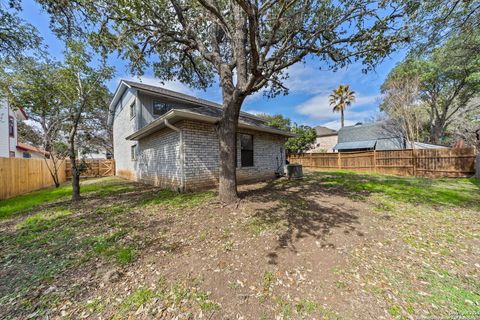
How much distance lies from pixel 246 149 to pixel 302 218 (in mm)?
5568

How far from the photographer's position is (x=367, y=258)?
2875 millimetres

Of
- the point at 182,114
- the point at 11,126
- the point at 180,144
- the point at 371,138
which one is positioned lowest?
the point at 180,144

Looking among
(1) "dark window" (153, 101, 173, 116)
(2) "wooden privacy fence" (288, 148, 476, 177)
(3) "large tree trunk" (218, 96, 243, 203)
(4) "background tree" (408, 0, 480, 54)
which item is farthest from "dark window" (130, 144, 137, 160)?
(2) "wooden privacy fence" (288, 148, 476, 177)

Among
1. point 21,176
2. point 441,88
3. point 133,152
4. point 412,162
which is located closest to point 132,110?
point 133,152

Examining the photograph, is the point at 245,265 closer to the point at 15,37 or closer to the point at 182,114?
the point at 182,114

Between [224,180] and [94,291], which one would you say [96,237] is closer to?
[94,291]

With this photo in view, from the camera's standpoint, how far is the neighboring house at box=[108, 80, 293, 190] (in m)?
7.02

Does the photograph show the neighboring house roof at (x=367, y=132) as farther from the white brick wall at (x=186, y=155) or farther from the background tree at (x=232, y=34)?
the background tree at (x=232, y=34)

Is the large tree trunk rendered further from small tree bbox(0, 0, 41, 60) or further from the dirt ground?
small tree bbox(0, 0, 41, 60)

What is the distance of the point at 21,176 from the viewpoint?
9289mm

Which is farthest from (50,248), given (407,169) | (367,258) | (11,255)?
(407,169)

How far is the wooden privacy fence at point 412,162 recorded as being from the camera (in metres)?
10.4

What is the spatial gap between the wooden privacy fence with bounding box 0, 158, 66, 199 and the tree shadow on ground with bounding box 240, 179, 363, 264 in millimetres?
11035

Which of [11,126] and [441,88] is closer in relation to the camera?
[11,126]
